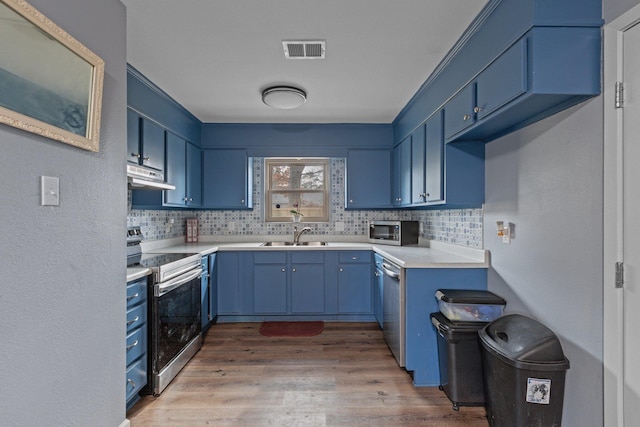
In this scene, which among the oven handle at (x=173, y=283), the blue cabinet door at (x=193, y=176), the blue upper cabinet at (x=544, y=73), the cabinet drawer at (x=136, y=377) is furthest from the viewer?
the blue cabinet door at (x=193, y=176)

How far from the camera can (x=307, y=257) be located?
11.3 feet

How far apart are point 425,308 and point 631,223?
1.30 metres

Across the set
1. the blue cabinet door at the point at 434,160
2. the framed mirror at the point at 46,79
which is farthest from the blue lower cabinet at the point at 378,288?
the framed mirror at the point at 46,79

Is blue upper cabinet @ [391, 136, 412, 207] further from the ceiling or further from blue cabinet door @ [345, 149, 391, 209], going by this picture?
the ceiling

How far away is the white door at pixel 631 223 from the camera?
1202 millimetres

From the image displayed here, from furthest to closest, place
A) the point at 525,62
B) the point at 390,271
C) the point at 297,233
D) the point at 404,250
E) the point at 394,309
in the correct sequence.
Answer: the point at 297,233, the point at 404,250, the point at 390,271, the point at 394,309, the point at 525,62

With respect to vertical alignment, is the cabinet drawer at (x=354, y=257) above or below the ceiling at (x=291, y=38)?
below

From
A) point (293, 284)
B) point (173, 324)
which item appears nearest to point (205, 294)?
point (173, 324)

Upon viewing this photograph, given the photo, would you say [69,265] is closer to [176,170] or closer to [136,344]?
[136,344]

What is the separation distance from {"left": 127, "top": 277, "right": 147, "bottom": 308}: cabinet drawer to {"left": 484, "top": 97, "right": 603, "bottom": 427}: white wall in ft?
7.72

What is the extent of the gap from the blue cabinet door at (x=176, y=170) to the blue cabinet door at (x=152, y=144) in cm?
13

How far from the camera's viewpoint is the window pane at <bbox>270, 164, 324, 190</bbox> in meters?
4.14

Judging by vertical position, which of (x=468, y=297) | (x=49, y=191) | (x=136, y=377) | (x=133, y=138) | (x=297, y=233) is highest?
(x=133, y=138)

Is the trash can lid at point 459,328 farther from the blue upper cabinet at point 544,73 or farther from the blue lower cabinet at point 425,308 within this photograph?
the blue upper cabinet at point 544,73
